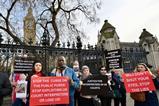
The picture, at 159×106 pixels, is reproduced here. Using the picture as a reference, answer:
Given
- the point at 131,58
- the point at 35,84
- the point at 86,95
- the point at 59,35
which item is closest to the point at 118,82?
the point at 86,95

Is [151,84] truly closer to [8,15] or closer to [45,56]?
[45,56]

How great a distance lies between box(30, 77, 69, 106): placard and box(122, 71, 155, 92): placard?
5.96ft

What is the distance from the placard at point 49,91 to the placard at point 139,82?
1.82 meters

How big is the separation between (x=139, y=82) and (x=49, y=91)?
8.10ft

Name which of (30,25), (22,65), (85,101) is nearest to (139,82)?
(85,101)

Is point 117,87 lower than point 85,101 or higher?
higher

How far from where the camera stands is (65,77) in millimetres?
6570

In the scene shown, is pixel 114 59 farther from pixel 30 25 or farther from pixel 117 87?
pixel 30 25

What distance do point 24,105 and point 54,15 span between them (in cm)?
1427

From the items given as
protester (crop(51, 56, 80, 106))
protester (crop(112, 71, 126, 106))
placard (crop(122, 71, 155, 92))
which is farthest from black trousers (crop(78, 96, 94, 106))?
protester (crop(112, 71, 126, 106))

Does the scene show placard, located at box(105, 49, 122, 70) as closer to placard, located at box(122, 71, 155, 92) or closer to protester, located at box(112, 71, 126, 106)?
protester, located at box(112, 71, 126, 106)

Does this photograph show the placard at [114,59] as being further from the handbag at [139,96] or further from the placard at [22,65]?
the handbag at [139,96]

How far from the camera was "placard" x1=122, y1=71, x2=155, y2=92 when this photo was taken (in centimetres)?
693

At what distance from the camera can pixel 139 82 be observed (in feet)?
23.5
